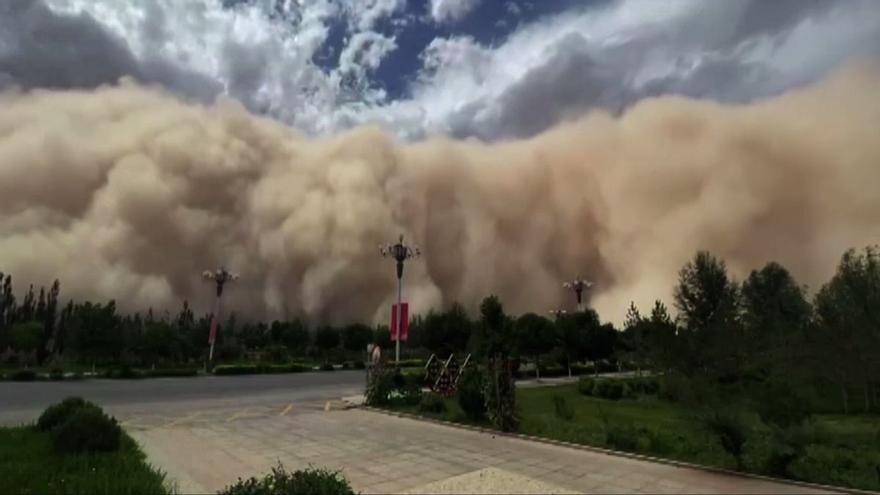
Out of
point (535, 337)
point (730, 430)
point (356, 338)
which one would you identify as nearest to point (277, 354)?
point (356, 338)

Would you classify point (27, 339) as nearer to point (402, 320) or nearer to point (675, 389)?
point (402, 320)

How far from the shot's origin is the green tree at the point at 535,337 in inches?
1640

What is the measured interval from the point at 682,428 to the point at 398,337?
1388 centimetres

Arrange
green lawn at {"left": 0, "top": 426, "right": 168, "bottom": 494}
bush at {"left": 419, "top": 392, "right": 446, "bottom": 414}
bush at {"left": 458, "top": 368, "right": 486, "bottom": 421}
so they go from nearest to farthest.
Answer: green lawn at {"left": 0, "top": 426, "right": 168, "bottom": 494} → bush at {"left": 458, "top": 368, "right": 486, "bottom": 421} → bush at {"left": 419, "top": 392, "right": 446, "bottom": 414}

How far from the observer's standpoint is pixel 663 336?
1125 inches

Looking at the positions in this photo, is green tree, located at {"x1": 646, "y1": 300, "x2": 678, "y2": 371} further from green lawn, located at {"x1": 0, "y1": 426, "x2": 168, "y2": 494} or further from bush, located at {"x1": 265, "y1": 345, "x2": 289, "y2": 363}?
bush, located at {"x1": 265, "y1": 345, "x2": 289, "y2": 363}

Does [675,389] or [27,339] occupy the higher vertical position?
[27,339]

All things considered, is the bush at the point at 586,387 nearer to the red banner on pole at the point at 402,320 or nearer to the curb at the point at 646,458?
the red banner on pole at the point at 402,320

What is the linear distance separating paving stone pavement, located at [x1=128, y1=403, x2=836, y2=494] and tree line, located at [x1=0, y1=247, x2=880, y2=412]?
2984mm

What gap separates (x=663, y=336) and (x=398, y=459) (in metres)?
22.3

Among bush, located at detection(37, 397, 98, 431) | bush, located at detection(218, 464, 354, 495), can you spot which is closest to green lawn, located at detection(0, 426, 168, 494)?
bush, located at detection(37, 397, 98, 431)

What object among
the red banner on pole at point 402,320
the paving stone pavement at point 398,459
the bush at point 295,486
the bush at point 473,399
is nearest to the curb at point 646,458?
the paving stone pavement at point 398,459

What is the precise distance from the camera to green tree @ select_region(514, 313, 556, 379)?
41656mm

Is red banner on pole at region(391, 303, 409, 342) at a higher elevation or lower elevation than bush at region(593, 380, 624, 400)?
higher
